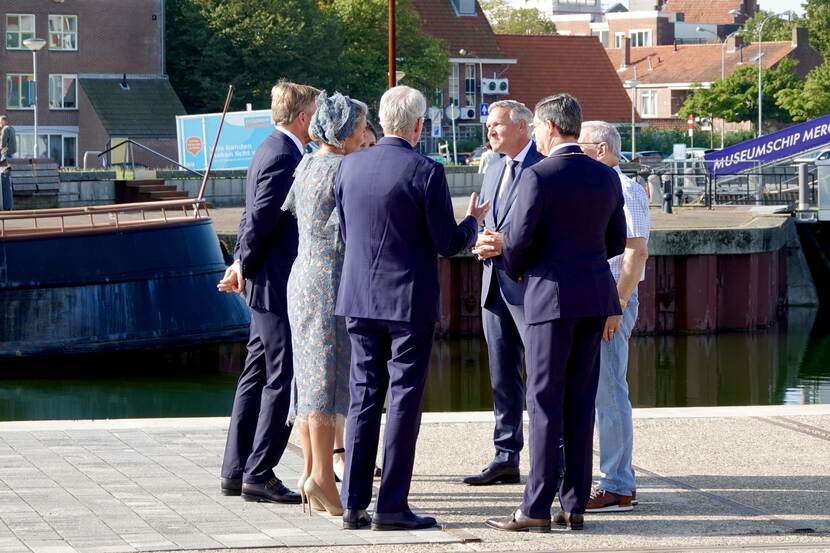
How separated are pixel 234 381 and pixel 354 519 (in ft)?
42.5

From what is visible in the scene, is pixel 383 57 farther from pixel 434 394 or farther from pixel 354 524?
pixel 354 524

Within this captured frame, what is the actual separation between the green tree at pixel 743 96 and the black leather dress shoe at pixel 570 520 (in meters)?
82.8

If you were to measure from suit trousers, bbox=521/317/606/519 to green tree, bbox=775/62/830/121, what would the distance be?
74920 mm

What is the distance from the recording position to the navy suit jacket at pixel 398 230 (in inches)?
264

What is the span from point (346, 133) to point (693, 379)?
46.4 feet

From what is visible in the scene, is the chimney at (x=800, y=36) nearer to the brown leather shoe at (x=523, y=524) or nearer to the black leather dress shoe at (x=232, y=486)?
the black leather dress shoe at (x=232, y=486)

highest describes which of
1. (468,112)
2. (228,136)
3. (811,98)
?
(811,98)

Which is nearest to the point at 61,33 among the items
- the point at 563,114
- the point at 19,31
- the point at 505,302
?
the point at 19,31

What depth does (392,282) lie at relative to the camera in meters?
6.74

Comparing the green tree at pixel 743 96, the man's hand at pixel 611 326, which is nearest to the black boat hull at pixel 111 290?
the man's hand at pixel 611 326

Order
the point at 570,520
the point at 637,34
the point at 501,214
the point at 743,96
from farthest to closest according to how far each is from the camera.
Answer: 1. the point at 637,34
2. the point at 743,96
3. the point at 501,214
4. the point at 570,520

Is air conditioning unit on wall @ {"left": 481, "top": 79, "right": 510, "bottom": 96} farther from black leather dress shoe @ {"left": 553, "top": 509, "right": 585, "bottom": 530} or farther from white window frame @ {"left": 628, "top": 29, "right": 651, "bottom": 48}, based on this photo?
black leather dress shoe @ {"left": 553, "top": 509, "right": 585, "bottom": 530}

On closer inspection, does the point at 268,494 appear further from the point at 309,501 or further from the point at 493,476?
the point at 493,476

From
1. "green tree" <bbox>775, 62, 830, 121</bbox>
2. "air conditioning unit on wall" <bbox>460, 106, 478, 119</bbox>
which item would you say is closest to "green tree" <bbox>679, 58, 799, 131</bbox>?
"green tree" <bbox>775, 62, 830, 121</bbox>
